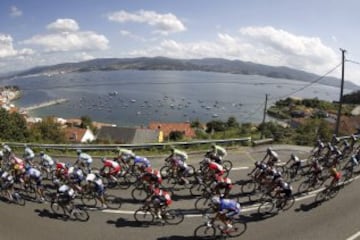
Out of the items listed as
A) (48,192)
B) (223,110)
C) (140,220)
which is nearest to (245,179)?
(140,220)

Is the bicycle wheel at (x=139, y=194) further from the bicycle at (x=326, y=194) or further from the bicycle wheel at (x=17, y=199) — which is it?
the bicycle at (x=326, y=194)

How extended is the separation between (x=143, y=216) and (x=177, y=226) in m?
1.46

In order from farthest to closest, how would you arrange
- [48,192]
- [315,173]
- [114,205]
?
[315,173]
[48,192]
[114,205]

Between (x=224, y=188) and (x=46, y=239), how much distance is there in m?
7.09

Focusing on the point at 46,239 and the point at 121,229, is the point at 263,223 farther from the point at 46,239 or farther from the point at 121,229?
the point at 46,239

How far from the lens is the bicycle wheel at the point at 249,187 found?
18.4 meters

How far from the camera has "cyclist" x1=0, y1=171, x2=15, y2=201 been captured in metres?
16.3

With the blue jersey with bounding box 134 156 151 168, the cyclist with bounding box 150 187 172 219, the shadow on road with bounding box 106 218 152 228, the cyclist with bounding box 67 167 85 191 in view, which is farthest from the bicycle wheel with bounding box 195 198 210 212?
the cyclist with bounding box 67 167 85 191

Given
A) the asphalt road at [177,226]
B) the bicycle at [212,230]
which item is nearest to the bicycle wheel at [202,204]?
the asphalt road at [177,226]

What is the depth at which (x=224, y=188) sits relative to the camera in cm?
1600

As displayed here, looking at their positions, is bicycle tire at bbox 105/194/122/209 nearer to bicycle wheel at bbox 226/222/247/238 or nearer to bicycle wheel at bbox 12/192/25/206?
bicycle wheel at bbox 12/192/25/206

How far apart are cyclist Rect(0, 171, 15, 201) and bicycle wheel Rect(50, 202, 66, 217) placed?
2.13 meters

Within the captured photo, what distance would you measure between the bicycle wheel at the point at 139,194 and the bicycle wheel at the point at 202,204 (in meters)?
2.30

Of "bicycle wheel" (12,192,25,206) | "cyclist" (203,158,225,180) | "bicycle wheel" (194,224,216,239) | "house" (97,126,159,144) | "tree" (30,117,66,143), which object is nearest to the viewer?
"bicycle wheel" (194,224,216,239)
